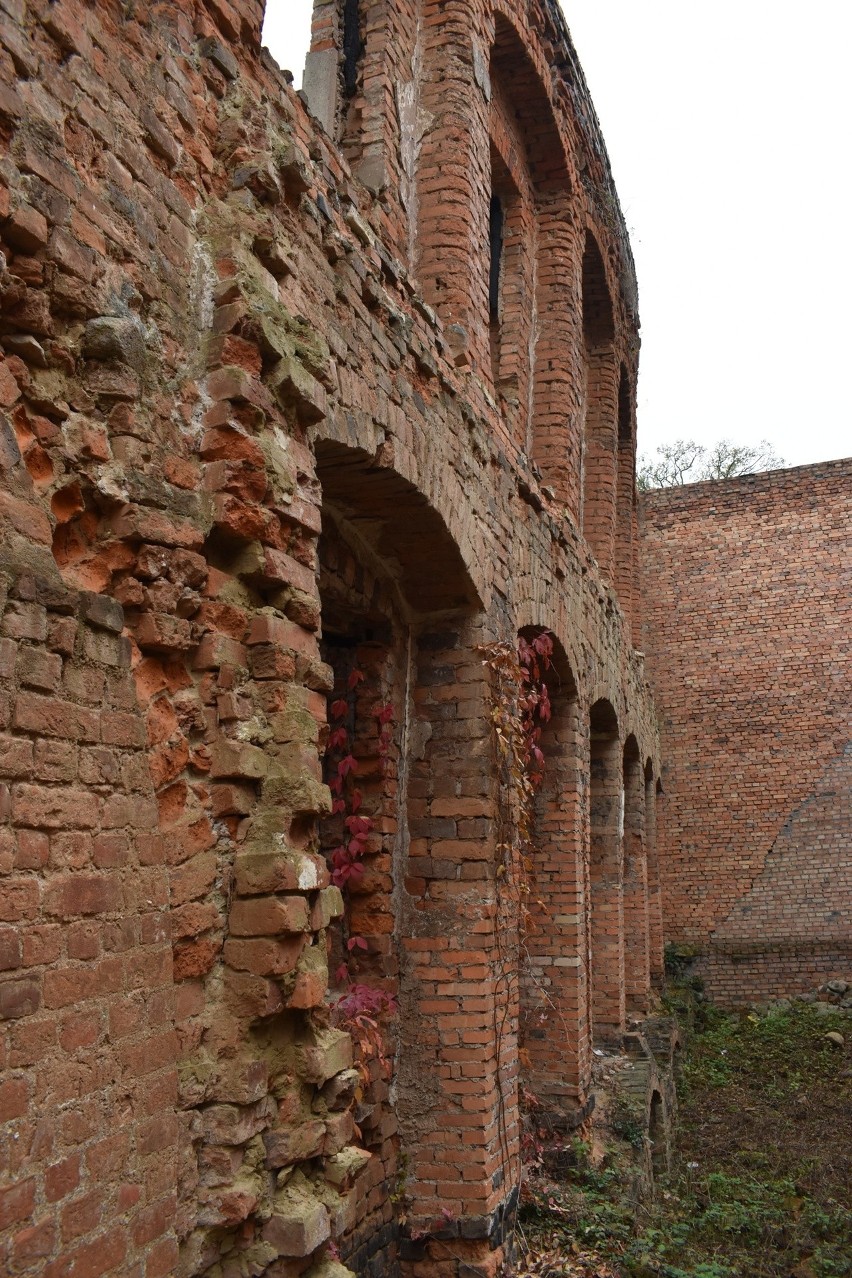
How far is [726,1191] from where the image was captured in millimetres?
7898

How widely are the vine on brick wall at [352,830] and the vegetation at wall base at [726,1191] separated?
1.55 metres

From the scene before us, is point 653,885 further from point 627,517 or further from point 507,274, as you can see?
point 507,274

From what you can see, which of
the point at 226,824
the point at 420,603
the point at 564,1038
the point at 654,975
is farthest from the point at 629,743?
the point at 226,824

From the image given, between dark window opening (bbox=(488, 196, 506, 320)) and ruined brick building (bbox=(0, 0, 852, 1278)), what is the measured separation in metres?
0.03

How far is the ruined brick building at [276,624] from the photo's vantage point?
2334 millimetres

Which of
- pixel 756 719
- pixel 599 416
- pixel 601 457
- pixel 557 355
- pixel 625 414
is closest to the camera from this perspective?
Result: pixel 557 355

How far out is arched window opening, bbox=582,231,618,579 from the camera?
10.9 meters

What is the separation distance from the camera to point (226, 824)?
2859 millimetres

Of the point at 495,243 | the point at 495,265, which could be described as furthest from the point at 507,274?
the point at 495,243

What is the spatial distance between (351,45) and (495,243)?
2719mm

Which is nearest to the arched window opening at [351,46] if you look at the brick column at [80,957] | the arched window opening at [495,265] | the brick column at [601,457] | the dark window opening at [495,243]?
the arched window opening at [495,265]

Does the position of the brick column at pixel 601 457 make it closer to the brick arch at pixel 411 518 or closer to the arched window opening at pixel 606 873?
the arched window opening at pixel 606 873

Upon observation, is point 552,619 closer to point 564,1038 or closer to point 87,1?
point 564,1038

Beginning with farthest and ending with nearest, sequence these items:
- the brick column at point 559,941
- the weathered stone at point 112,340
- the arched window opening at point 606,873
→ the arched window opening at point 606,873 < the brick column at point 559,941 < the weathered stone at point 112,340
